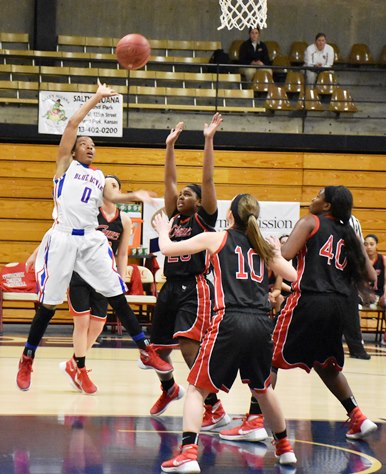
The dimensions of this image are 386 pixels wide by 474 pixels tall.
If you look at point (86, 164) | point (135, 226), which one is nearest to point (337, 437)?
point (86, 164)

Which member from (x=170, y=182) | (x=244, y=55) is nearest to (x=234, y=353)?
(x=170, y=182)

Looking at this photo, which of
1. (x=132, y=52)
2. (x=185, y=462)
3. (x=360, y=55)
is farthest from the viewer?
(x=360, y=55)

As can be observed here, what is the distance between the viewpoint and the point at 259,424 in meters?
5.41

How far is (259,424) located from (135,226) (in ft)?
26.3

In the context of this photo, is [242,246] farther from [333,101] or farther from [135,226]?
[333,101]

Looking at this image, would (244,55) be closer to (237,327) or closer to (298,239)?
(298,239)

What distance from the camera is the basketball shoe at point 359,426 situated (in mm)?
5426

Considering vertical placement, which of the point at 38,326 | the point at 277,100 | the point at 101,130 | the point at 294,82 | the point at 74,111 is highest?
the point at 294,82

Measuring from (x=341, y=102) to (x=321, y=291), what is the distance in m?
9.99

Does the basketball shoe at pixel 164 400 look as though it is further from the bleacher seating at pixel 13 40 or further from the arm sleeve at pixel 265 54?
the bleacher seating at pixel 13 40

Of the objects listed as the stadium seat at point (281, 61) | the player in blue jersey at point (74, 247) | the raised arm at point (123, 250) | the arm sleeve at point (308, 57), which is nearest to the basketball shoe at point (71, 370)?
the player in blue jersey at point (74, 247)

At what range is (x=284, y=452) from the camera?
4.73m

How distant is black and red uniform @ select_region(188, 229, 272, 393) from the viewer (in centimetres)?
459

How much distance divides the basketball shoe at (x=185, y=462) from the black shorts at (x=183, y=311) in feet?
4.38
